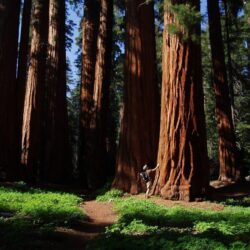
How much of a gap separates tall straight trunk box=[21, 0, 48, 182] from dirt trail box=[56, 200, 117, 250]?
7533 millimetres

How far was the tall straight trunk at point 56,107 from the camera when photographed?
70.3 feet

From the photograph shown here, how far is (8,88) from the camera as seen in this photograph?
17.0m

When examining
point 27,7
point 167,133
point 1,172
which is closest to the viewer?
point 167,133

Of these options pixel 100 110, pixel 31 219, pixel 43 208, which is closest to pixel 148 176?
pixel 43 208

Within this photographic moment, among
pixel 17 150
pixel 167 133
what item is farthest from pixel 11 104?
pixel 167 133

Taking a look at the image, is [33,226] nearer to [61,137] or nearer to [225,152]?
[225,152]

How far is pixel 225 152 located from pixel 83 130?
772 cm

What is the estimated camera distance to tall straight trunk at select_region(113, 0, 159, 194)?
48.0ft

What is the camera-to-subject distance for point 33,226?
8.13m

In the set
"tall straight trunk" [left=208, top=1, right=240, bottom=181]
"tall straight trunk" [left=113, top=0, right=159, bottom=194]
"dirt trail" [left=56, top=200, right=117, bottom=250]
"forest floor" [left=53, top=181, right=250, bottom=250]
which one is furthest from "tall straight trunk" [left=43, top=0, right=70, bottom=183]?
"dirt trail" [left=56, top=200, right=117, bottom=250]

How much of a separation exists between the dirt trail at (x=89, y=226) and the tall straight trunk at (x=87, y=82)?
9035 millimetres

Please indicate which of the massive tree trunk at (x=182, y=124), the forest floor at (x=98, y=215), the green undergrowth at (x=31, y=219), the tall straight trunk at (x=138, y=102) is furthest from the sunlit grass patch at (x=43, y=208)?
the massive tree trunk at (x=182, y=124)

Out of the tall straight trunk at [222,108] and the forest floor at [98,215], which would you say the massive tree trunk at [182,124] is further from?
the tall straight trunk at [222,108]

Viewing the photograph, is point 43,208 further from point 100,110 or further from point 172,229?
point 100,110
